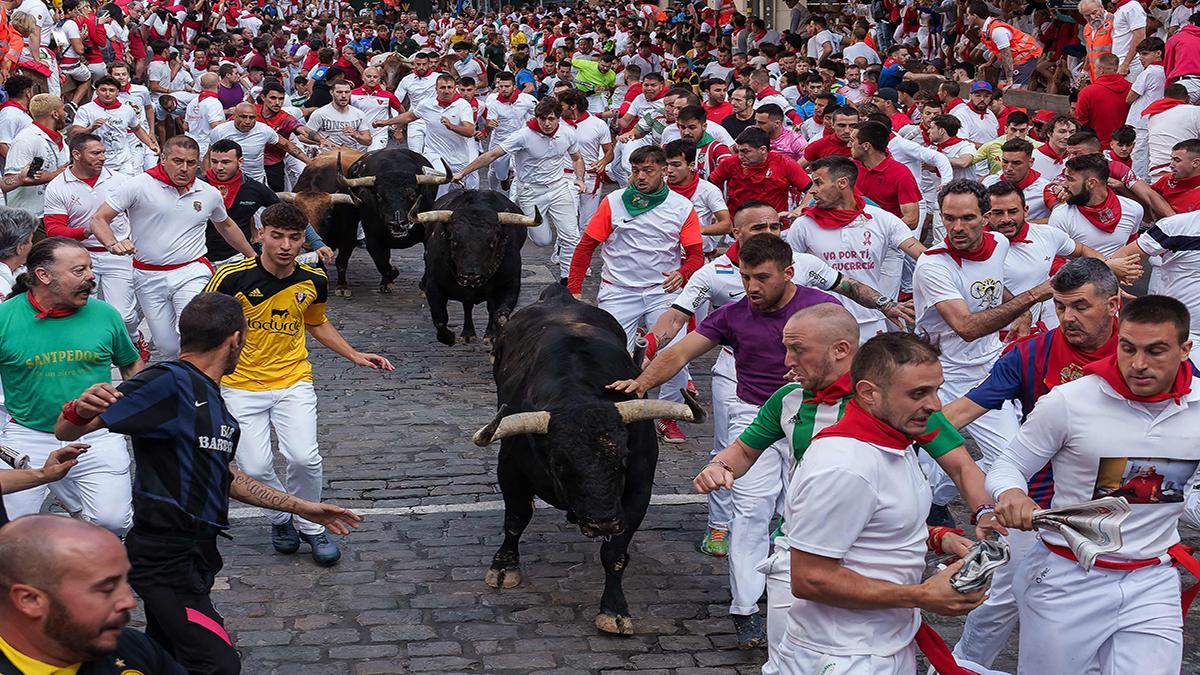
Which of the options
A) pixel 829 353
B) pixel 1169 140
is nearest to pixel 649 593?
pixel 829 353

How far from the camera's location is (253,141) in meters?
16.4

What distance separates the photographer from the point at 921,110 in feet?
49.9

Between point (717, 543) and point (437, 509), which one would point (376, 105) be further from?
point (717, 543)

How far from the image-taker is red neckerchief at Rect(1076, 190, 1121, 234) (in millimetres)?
9789

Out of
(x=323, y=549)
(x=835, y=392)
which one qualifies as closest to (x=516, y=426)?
(x=323, y=549)

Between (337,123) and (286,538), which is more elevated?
(286,538)

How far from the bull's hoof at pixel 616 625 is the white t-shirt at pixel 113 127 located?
10.5m

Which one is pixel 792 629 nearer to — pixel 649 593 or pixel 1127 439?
pixel 1127 439

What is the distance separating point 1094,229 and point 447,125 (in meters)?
9.73

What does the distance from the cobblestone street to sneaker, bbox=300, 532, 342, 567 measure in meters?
0.06

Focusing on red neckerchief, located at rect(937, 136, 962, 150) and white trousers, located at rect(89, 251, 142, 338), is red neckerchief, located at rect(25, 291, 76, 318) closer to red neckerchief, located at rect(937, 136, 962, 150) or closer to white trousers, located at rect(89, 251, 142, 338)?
white trousers, located at rect(89, 251, 142, 338)

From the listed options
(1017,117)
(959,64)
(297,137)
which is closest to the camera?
(1017,117)

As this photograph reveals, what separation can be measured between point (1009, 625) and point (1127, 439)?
4.24 feet

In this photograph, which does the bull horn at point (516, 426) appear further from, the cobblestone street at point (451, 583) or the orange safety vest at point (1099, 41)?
the orange safety vest at point (1099, 41)
